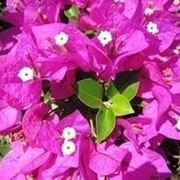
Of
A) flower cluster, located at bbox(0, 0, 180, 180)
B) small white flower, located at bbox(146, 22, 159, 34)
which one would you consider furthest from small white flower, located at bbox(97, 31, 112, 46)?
small white flower, located at bbox(146, 22, 159, 34)

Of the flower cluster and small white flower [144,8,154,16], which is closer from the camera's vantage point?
the flower cluster

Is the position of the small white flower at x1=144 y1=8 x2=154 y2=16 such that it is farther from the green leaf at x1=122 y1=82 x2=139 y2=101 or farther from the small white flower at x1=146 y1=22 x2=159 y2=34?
the green leaf at x1=122 y1=82 x2=139 y2=101

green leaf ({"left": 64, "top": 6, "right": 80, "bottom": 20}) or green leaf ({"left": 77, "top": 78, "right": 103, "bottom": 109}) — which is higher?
green leaf ({"left": 64, "top": 6, "right": 80, "bottom": 20})

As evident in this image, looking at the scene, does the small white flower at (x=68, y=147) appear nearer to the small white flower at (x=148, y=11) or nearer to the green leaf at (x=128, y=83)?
the green leaf at (x=128, y=83)

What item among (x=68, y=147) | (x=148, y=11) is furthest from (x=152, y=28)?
(x=68, y=147)

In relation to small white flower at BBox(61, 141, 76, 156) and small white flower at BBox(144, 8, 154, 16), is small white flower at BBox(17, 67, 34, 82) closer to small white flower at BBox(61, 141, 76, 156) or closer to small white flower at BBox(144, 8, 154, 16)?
small white flower at BBox(61, 141, 76, 156)

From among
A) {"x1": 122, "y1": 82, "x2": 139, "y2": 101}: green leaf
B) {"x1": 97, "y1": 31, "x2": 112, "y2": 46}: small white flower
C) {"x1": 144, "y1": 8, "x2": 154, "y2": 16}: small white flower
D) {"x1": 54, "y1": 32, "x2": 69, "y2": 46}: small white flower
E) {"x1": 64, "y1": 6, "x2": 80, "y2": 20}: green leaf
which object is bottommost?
{"x1": 122, "y1": 82, "x2": 139, "y2": 101}: green leaf
